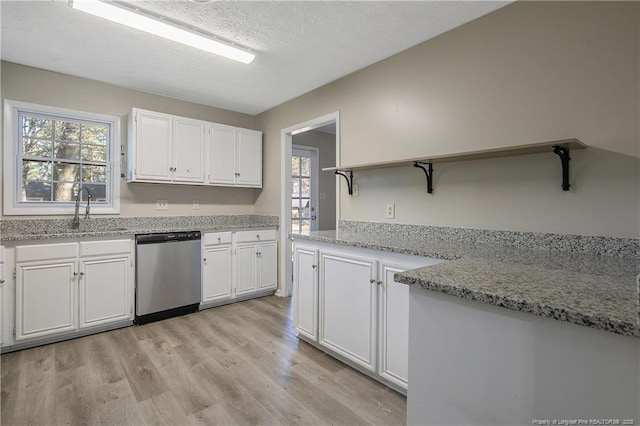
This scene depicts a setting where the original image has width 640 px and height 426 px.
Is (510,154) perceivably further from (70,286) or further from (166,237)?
(70,286)

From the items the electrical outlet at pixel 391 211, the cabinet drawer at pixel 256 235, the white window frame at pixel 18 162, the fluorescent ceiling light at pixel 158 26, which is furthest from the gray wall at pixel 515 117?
the white window frame at pixel 18 162

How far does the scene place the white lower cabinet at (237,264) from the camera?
3418 mm

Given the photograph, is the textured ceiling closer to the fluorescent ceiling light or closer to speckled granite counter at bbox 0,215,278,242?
the fluorescent ceiling light

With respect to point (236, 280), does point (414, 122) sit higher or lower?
higher

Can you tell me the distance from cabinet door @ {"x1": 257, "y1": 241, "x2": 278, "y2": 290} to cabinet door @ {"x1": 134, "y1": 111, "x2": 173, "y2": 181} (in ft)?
4.39

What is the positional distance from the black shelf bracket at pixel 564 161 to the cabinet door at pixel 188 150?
3296 mm

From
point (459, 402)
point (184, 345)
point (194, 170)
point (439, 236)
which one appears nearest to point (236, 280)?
point (184, 345)

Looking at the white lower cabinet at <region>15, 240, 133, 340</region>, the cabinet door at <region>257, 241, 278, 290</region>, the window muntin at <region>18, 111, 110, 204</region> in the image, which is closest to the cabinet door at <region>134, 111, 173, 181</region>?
the window muntin at <region>18, 111, 110, 204</region>

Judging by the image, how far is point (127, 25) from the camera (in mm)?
2137

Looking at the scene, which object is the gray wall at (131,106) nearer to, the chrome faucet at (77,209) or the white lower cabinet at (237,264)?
the chrome faucet at (77,209)

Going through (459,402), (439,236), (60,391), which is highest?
(439,236)

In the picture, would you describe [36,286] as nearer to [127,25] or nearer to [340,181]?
[127,25]

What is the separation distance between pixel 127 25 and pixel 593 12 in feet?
9.22

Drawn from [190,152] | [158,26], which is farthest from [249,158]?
[158,26]
